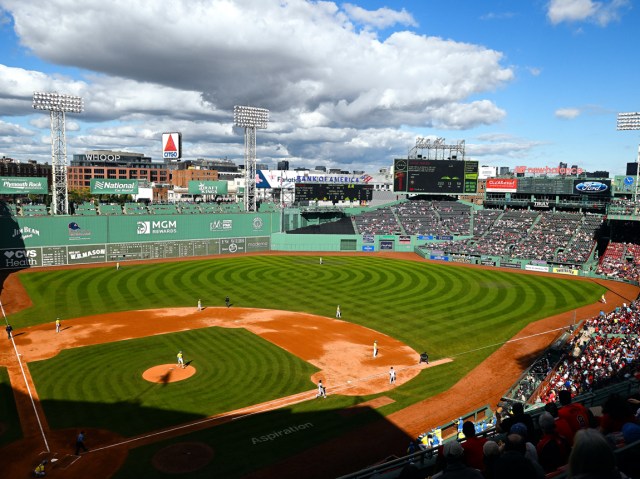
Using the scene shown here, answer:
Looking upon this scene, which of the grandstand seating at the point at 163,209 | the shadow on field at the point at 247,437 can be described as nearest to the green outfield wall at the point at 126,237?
the grandstand seating at the point at 163,209

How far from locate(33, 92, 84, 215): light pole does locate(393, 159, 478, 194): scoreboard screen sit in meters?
55.9

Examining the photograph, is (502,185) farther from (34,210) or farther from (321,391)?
(34,210)

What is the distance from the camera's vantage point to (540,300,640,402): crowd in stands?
2325 cm

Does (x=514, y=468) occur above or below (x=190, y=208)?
below

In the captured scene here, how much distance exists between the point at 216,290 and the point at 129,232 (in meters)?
22.9

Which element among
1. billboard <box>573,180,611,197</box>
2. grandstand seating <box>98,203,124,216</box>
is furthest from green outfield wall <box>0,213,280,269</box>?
billboard <box>573,180,611,197</box>

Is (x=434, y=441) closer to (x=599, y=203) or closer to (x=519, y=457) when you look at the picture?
(x=519, y=457)

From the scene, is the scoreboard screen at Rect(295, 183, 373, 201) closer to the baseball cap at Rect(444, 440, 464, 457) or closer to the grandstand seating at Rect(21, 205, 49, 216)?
the grandstand seating at Rect(21, 205, 49, 216)

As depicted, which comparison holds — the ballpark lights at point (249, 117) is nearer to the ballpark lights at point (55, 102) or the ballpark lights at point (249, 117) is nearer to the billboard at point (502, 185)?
the ballpark lights at point (55, 102)

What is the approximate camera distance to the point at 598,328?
34062 millimetres

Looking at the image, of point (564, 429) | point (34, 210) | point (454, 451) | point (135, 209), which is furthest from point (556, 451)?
point (135, 209)

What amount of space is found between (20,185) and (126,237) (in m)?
14.6

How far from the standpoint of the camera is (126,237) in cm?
6744

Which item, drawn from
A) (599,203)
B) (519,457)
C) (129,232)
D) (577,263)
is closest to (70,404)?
(519,457)
